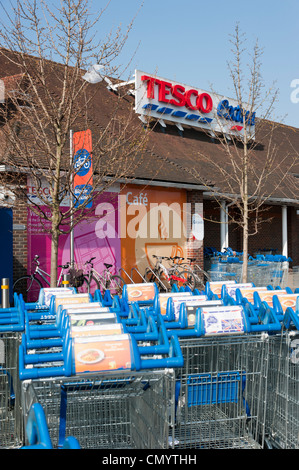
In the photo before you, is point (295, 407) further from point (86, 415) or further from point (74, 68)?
point (74, 68)

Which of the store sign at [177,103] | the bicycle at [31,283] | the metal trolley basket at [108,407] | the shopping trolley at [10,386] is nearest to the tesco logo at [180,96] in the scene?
the store sign at [177,103]

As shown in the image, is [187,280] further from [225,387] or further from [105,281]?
[225,387]

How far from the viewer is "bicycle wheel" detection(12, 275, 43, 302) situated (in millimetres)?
11000

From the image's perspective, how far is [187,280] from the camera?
13.3 m

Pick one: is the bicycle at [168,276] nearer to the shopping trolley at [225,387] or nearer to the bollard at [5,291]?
the bollard at [5,291]

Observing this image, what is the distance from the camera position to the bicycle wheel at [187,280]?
13.2 metres

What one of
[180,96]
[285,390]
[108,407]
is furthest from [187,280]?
[108,407]

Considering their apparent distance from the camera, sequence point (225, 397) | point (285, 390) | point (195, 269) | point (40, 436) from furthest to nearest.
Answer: point (195, 269) < point (285, 390) < point (225, 397) < point (40, 436)

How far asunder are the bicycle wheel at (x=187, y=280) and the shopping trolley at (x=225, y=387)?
8768 millimetres

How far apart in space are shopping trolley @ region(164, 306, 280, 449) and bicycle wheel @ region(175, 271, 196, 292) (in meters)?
8.77

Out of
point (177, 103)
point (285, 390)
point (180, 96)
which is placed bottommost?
point (285, 390)

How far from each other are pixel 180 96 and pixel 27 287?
10.9 meters

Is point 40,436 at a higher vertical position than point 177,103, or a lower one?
lower

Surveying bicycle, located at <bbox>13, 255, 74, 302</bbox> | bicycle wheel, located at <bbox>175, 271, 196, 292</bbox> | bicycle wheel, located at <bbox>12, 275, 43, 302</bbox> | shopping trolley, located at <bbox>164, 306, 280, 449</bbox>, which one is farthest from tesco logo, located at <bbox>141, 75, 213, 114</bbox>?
shopping trolley, located at <bbox>164, 306, 280, 449</bbox>
